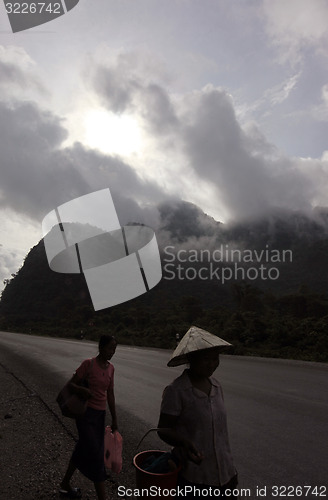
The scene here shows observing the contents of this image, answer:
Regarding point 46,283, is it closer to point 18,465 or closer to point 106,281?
point 106,281

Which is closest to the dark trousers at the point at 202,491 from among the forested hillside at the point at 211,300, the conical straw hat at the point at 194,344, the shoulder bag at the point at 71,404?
the conical straw hat at the point at 194,344

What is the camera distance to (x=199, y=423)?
2.48 m

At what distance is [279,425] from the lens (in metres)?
6.07

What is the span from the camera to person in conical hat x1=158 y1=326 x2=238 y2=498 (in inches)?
94.7

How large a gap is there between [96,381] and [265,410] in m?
4.46

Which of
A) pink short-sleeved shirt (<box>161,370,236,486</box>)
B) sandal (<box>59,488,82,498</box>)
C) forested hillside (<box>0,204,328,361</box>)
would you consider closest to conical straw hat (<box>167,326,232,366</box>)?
pink short-sleeved shirt (<box>161,370,236,486</box>)

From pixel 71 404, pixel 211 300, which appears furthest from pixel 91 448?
pixel 211 300

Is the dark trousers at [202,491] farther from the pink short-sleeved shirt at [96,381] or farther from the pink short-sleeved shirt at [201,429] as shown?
the pink short-sleeved shirt at [96,381]

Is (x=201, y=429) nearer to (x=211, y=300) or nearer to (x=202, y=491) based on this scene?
(x=202, y=491)

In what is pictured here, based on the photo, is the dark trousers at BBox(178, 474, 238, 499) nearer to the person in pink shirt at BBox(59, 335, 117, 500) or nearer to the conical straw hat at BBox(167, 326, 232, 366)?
the conical straw hat at BBox(167, 326, 232, 366)

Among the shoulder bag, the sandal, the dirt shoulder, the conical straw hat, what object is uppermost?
the conical straw hat

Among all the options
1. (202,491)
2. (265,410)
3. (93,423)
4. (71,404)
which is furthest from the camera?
(265,410)

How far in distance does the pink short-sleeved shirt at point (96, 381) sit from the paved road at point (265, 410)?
187 cm

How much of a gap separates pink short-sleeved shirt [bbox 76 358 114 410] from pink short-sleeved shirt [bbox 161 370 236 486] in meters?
1.54
